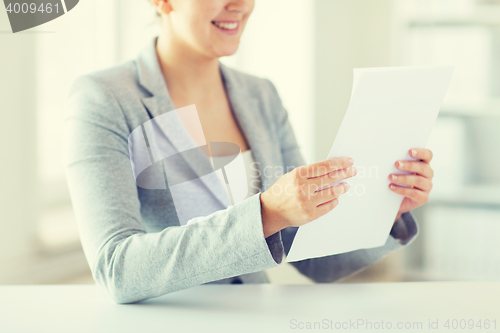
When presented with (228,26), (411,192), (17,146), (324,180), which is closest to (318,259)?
(411,192)

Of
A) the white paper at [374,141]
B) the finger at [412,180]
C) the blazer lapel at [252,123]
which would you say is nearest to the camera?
the white paper at [374,141]

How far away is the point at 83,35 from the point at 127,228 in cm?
28

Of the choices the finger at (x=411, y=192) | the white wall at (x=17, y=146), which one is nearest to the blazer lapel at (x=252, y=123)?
the finger at (x=411, y=192)

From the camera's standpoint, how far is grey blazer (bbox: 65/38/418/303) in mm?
484

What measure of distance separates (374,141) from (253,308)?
263mm

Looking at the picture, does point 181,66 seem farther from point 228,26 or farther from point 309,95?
point 309,95

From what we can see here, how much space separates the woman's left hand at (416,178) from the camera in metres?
0.55

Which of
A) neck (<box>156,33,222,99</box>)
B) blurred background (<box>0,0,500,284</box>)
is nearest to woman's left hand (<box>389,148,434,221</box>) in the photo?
blurred background (<box>0,0,500,284</box>)

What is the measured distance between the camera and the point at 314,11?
846 millimetres

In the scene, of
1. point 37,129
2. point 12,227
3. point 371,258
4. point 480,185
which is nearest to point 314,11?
point 371,258

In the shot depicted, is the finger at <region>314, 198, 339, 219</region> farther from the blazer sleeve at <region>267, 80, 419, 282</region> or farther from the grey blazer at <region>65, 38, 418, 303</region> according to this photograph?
the blazer sleeve at <region>267, 80, 419, 282</region>

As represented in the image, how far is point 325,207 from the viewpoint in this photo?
477 mm

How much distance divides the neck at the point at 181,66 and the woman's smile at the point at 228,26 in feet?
0.18

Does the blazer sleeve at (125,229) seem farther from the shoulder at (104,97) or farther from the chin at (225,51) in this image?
the chin at (225,51)
